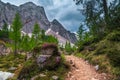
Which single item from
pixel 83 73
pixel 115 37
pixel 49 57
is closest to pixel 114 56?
pixel 83 73

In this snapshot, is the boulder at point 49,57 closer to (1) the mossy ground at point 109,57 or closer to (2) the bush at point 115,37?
(1) the mossy ground at point 109,57

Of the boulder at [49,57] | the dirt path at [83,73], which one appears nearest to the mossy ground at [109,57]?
the dirt path at [83,73]

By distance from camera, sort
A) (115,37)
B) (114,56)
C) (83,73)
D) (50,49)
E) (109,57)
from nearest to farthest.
→ (83,73) → (114,56) → (109,57) → (50,49) → (115,37)

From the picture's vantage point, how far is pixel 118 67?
2005 centimetres

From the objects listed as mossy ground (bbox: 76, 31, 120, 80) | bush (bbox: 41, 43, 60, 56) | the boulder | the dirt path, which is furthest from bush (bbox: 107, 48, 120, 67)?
bush (bbox: 41, 43, 60, 56)

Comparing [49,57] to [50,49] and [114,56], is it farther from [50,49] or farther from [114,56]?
[114,56]

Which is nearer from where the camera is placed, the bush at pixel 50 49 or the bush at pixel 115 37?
the bush at pixel 50 49

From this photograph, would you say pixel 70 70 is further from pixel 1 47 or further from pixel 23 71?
pixel 1 47

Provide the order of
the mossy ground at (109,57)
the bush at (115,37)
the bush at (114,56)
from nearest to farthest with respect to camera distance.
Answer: the mossy ground at (109,57), the bush at (114,56), the bush at (115,37)

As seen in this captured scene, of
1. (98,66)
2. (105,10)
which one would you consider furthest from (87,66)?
(105,10)

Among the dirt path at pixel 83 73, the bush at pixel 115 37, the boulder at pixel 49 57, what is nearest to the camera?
the dirt path at pixel 83 73

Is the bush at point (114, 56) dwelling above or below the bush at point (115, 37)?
below

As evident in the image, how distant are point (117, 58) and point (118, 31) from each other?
273 inches

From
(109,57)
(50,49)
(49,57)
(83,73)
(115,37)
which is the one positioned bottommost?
(83,73)
